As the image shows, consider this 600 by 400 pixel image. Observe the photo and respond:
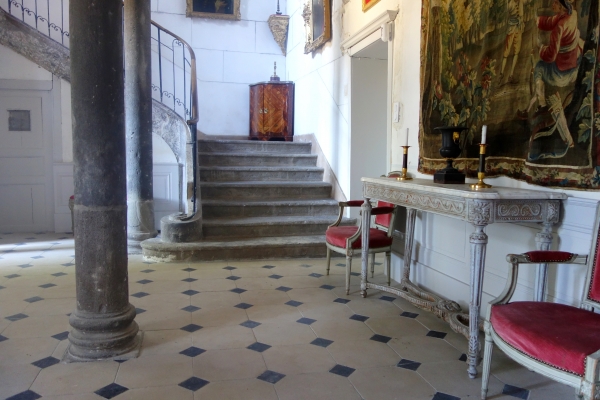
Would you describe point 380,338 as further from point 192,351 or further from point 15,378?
point 15,378

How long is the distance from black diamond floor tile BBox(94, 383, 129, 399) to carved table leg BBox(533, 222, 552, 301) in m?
2.21

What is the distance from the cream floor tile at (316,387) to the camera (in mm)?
2391

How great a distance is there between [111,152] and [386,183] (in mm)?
1862

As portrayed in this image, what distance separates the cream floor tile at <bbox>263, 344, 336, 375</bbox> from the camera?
8.82ft

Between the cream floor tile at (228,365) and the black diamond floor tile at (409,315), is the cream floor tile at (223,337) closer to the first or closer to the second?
the cream floor tile at (228,365)

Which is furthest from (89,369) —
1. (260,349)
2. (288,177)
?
(288,177)

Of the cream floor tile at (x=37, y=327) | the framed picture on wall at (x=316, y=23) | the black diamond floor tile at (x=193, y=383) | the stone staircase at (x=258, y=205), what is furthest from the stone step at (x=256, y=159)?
the black diamond floor tile at (x=193, y=383)

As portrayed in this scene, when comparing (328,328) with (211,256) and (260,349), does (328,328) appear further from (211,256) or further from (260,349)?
(211,256)

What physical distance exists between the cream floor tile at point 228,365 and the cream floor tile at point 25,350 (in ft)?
3.03

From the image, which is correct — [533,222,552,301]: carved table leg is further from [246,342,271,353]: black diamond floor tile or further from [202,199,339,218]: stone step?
[202,199,339,218]: stone step

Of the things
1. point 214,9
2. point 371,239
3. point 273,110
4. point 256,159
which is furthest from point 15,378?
point 214,9

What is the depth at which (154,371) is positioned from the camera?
2.64 meters

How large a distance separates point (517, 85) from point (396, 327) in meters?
1.74

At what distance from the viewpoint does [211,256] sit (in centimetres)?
520
